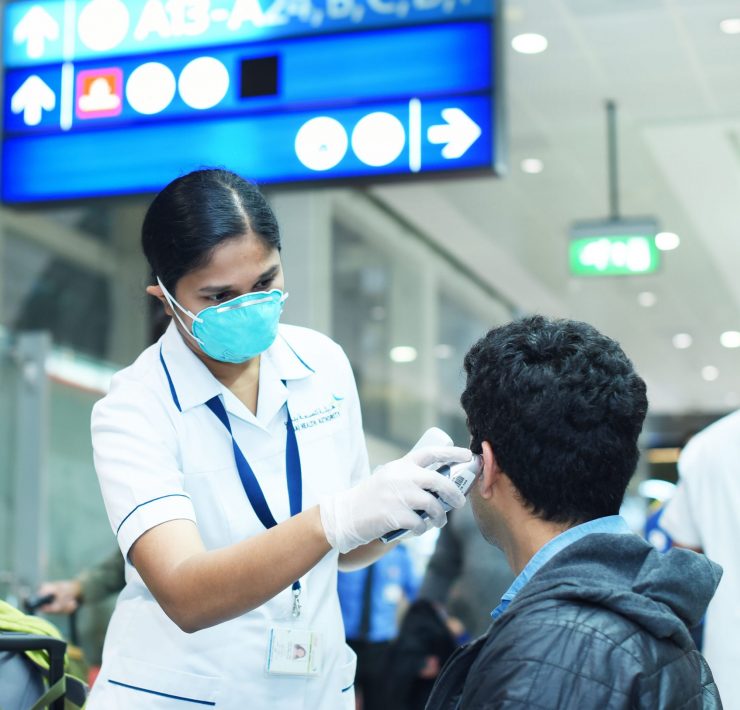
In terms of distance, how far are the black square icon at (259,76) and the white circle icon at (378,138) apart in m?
0.36

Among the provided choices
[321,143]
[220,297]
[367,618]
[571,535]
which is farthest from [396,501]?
[367,618]

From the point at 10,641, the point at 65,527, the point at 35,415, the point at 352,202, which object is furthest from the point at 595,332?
the point at 352,202

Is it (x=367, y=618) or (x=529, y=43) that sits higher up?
(x=529, y=43)

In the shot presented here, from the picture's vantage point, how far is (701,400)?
17906mm

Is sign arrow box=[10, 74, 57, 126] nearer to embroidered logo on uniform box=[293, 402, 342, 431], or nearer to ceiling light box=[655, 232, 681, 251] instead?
embroidered logo on uniform box=[293, 402, 342, 431]

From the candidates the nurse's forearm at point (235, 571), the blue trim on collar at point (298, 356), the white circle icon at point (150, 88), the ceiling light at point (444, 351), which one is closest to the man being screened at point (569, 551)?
the nurse's forearm at point (235, 571)

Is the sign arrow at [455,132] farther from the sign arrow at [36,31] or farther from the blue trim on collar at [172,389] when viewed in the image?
the blue trim on collar at [172,389]

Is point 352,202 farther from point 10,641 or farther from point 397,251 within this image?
point 10,641

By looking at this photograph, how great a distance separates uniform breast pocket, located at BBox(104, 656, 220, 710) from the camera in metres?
1.89

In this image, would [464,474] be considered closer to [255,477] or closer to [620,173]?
[255,477]

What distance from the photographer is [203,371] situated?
204cm

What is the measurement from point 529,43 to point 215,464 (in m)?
5.05

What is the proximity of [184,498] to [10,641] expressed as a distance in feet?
1.30

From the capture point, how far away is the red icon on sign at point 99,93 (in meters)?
3.99
